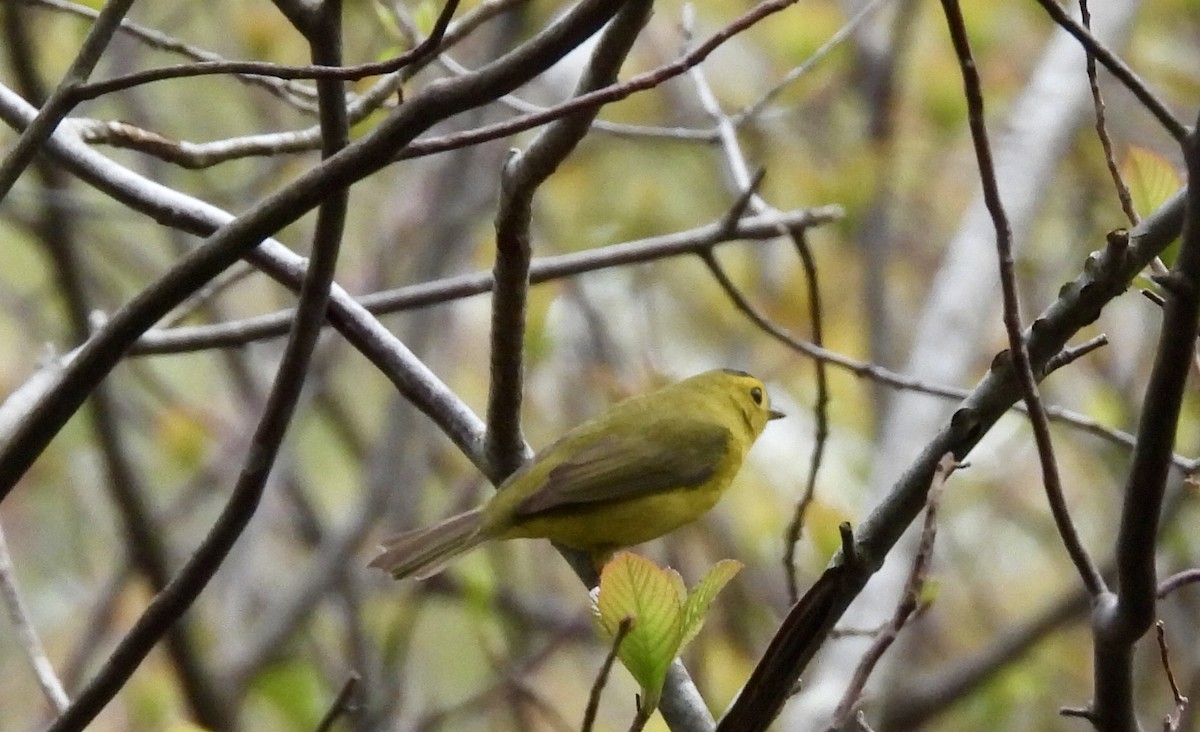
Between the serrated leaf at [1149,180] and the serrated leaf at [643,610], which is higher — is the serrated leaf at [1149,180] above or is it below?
above

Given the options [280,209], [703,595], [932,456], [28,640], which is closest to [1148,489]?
[932,456]

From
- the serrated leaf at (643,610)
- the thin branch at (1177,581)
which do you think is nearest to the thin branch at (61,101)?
the serrated leaf at (643,610)

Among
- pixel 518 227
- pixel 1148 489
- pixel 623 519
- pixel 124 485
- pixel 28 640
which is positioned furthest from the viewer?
pixel 124 485

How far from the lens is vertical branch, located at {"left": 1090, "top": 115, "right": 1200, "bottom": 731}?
1051 mm

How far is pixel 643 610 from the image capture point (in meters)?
1.42

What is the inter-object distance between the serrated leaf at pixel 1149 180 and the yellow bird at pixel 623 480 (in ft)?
3.94

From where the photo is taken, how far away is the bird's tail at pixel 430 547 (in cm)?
287

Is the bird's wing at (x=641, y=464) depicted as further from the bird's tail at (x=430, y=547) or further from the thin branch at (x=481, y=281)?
the thin branch at (x=481, y=281)

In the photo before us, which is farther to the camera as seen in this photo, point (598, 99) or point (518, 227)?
point (518, 227)

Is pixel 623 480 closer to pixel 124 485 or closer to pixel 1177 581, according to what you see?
pixel 124 485

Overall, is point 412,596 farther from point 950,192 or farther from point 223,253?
point 950,192

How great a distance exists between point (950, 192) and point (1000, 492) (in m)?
1.63

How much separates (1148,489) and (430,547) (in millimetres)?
1997

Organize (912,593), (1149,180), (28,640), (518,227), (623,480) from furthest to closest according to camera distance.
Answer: (623,480) → (28,640) → (518,227) → (1149,180) → (912,593)
